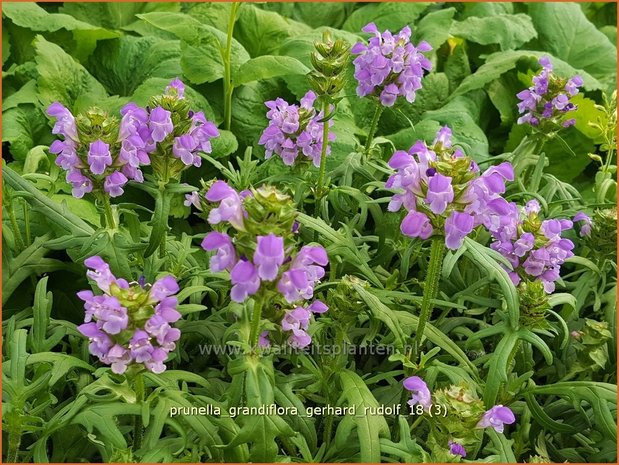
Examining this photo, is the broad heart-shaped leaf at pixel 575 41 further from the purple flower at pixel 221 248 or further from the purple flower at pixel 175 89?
the purple flower at pixel 221 248

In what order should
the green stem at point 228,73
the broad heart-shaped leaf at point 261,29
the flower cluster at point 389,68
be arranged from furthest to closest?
the broad heart-shaped leaf at point 261,29
the green stem at point 228,73
the flower cluster at point 389,68

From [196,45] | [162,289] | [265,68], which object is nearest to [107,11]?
[196,45]

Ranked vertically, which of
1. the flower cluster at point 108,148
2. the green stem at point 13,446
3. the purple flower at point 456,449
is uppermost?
the flower cluster at point 108,148

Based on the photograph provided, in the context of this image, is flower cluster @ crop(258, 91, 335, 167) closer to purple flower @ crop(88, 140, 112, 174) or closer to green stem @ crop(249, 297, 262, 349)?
purple flower @ crop(88, 140, 112, 174)

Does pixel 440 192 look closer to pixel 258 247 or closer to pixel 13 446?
pixel 258 247

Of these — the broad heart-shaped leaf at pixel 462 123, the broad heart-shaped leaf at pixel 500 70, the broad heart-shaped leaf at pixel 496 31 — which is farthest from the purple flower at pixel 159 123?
the broad heart-shaped leaf at pixel 496 31

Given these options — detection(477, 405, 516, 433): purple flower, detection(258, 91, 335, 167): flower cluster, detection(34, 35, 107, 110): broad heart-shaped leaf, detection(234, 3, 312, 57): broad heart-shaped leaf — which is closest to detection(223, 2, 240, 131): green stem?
detection(234, 3, 312, 57): broad heart-shaped leaf
